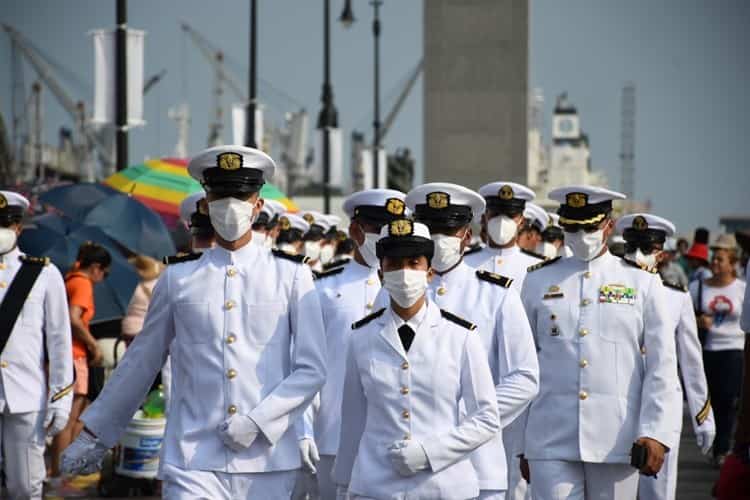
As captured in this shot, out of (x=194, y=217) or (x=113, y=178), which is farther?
(x=113, y=178)

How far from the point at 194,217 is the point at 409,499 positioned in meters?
3.70

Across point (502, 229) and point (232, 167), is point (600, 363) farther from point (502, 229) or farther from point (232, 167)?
point (232, 167)

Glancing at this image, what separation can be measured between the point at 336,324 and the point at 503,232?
2.36m

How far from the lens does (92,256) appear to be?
13.9 meters

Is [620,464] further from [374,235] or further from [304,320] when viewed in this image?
[304,320]

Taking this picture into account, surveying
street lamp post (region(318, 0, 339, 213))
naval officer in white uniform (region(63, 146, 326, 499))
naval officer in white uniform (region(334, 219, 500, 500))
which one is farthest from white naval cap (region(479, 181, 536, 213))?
street lamp post (region(318, 0, 339, 213))

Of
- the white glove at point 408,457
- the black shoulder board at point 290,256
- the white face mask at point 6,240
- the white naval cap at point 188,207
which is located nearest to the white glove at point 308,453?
the black shoulder board at point 290,256

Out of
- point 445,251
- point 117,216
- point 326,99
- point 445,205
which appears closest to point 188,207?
point 445,251

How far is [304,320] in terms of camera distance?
6891 mm

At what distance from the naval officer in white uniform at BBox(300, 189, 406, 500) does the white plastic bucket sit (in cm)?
449

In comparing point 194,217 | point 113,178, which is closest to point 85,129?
point 113,178

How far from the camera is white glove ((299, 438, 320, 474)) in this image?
8.39 metres

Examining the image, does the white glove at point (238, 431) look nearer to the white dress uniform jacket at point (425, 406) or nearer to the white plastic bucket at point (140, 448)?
the white dress uniform jacket at point (425, 406)

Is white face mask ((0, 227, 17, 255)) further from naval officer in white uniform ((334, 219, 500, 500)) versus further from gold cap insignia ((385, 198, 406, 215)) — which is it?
naval officer in white uniform ((334, 219, 500, 500))
